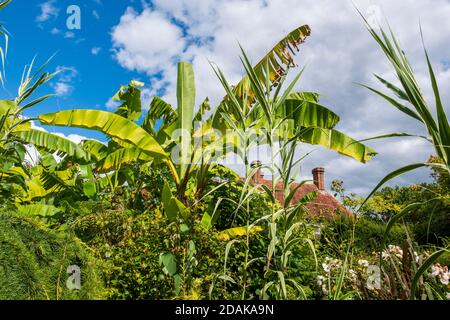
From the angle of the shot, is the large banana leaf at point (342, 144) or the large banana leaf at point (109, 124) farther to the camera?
the large banana leaf at point (342, 144)

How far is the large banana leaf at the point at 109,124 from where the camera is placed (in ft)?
18.6

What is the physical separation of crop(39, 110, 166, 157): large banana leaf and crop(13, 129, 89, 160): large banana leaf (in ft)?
1.60

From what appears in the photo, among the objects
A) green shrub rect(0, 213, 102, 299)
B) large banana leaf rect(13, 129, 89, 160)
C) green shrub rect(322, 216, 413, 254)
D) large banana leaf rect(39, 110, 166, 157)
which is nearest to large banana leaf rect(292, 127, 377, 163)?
green shrub rect(322, 216, 413, 254)

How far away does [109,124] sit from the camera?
5840mm

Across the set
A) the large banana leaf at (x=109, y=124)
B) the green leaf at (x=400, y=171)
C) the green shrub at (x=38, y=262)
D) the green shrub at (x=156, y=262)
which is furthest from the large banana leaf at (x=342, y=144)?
the green leaf at (x=400, y=171)

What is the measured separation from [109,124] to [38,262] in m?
3.56

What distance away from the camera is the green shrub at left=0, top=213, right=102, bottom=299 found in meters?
2.34

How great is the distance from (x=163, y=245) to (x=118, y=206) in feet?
5.49

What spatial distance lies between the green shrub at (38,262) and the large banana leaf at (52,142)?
3.94 m

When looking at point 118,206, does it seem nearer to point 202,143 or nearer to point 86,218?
point 86,218

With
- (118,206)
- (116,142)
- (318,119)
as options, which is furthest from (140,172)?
(318,119)

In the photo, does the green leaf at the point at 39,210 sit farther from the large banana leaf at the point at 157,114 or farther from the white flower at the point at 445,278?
the white flower at the point at 445,278
